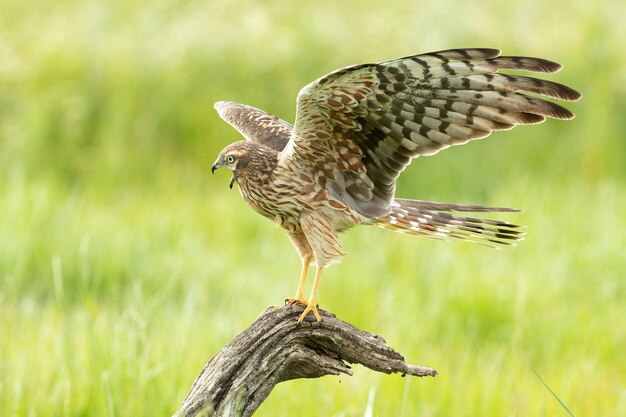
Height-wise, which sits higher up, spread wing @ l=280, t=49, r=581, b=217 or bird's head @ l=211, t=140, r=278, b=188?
spread wing @ l=280, t=49, r=581, b=217

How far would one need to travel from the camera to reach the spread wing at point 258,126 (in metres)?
4.37

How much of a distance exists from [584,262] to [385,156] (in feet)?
13.6

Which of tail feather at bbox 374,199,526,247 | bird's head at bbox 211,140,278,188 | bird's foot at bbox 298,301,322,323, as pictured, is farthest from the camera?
tail feather at bbox 374,199,526,247

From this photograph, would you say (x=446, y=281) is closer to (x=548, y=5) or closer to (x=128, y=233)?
(x=128, y=233)

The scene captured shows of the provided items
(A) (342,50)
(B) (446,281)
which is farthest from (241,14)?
(B) (446,281)

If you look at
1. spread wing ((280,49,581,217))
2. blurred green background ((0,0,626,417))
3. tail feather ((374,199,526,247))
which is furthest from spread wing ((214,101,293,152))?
blurred green background ((0,0,626,417))

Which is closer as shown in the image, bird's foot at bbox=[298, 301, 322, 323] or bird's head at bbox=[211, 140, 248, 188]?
bird's foot at bbox=[298, 301, 322, 323]

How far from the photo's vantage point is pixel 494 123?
3.69 meters

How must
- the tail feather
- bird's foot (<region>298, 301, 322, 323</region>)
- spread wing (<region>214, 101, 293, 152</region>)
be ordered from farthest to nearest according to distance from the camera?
spread wing (<region>214, 101, 293, 152</region>), the tail feather, bird's foot (<region>298, 301, 322, 323</region>)

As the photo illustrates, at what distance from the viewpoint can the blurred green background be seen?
5051mm

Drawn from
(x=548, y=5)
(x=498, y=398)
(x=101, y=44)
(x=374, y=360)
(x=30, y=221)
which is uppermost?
(x=548, y=5)

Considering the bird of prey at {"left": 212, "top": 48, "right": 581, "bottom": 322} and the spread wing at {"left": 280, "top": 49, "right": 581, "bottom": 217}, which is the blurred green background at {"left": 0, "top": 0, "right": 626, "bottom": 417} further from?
the spread wing at {"left": 280, "top": 49, "right": 581, "bottom": 217}

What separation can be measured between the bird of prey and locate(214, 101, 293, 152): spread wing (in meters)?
0.18

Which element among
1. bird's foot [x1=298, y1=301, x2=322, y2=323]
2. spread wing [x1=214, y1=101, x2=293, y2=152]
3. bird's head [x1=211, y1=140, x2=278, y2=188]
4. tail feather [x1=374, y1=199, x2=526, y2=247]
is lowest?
bird's foot [x1=298, y1=301, x2=322, y2=323]
